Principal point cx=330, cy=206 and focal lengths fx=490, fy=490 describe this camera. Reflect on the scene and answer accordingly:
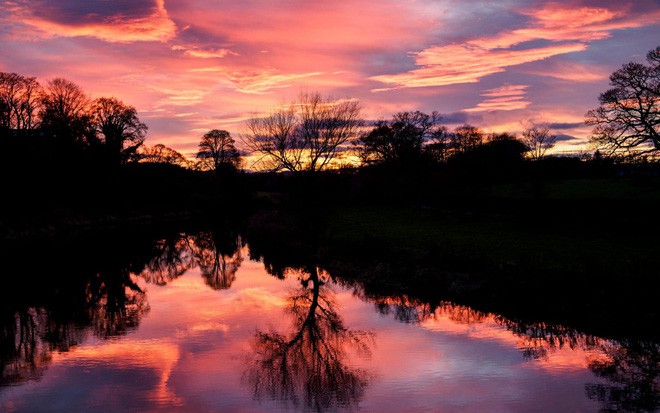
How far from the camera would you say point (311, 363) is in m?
14.4

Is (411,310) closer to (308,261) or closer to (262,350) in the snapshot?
(262,350)

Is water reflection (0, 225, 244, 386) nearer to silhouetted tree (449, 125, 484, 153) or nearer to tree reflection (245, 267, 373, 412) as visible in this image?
tree reflection (245, 267, 373, 412)

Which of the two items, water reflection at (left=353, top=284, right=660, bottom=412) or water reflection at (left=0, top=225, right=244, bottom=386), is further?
water reflection at (left=0, top=225, right=244, bottom=386)

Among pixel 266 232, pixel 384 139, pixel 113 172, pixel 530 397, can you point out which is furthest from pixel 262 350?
pixel 384 139

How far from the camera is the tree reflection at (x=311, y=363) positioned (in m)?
11.8

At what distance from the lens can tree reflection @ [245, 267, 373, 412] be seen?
11.8 meters

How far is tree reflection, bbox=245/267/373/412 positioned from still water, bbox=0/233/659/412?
0.05m

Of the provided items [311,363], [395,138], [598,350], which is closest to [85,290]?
[311,363]

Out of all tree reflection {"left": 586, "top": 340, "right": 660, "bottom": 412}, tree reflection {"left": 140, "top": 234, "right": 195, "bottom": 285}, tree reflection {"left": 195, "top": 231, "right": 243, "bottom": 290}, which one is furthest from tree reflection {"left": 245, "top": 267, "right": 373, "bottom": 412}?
tree reflection {"left": 140, "top": 234, "right": 195, "bottom": 285}

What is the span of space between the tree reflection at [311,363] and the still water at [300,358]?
0.17 ft

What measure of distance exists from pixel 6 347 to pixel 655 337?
19.8 meters

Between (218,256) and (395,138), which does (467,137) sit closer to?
(395,138)

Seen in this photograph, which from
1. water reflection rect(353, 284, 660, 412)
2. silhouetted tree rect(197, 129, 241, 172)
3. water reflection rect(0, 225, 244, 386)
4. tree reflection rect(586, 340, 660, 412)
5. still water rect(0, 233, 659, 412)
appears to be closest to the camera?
tree reflection rect(586, 340, 660, 412)

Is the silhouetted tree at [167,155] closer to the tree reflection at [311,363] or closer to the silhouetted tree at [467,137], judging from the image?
the silhouetted tree at [467,137]
